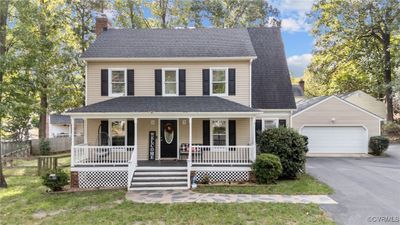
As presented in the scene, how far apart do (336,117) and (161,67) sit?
12.4 metres

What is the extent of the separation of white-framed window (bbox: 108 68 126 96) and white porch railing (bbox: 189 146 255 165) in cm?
472

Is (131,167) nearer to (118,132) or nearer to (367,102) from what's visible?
(118,132)

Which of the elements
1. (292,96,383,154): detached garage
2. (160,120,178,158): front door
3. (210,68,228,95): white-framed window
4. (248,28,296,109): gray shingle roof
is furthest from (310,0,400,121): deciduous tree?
(160,120,178,158): front door

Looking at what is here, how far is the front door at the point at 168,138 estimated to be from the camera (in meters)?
14.3

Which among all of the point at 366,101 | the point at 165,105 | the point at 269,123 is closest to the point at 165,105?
the point at 165,105

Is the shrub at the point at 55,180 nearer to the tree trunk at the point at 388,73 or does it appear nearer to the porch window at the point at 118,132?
the porch window at the point at 118,132

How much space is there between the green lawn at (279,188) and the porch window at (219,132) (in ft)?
9.99

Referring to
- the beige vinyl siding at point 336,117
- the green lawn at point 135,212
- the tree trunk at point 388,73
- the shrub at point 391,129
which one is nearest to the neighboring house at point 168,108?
the green lawn at point 135,212

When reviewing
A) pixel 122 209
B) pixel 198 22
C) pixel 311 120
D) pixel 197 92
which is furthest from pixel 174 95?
pixel 198 22

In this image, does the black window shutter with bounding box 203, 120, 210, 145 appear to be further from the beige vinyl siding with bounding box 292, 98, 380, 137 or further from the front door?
the beige vinyl siding with bounding box 292, 98, 380, 137

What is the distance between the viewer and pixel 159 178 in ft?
38.9

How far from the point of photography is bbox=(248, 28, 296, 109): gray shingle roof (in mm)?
16500

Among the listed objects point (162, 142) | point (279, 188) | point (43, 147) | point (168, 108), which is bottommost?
point (279, 188)

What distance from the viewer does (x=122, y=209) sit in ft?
28.8
